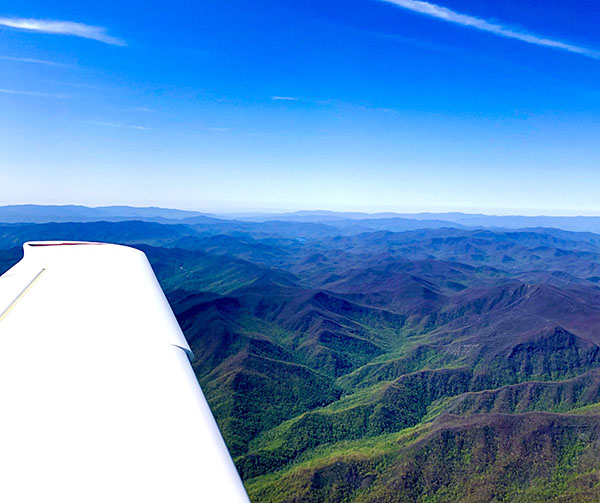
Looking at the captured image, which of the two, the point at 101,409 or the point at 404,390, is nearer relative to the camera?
the point at 101,409

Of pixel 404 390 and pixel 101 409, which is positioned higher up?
pixel 101 409

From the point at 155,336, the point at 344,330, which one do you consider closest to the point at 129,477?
the point at 155,336

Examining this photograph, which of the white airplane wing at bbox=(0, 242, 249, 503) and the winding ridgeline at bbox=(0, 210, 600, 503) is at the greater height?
the white airplane wing at bbox=(0, 242, 249, 503)

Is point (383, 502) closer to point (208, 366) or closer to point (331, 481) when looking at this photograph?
point (331, 481)

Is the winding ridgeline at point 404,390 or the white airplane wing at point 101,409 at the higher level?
the white airplane wing at point 101,409
